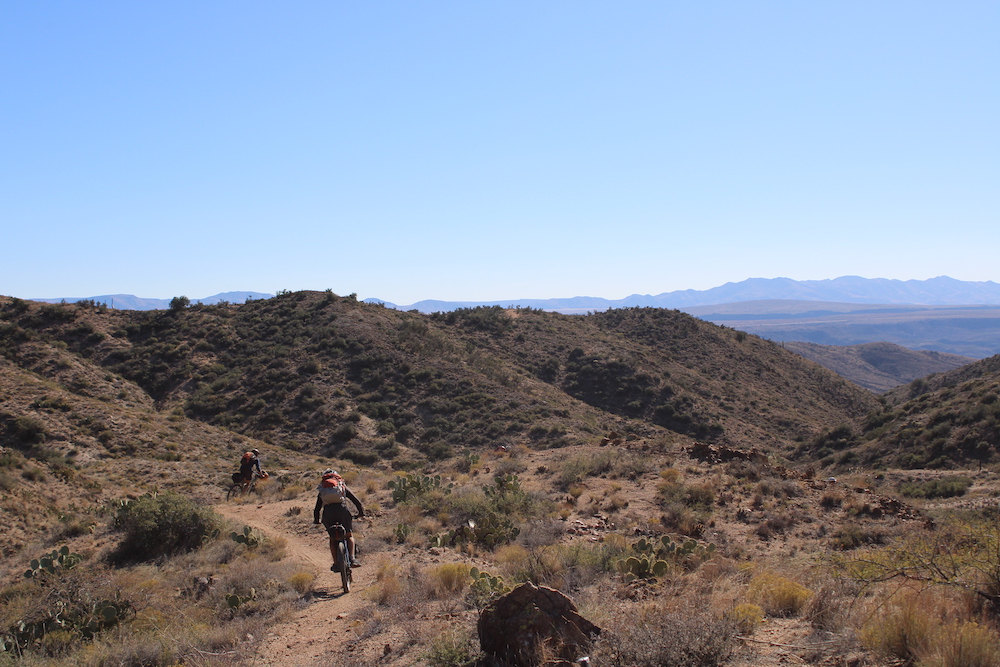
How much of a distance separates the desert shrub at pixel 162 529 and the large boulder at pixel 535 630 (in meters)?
7.31

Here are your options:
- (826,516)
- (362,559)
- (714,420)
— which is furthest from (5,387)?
(714,420)

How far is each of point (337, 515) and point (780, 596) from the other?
236 inches

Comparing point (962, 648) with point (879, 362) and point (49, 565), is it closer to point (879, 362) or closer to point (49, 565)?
point (49, 565)

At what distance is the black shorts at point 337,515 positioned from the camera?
27.3 feet

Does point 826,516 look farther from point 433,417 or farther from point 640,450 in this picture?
point 433,417

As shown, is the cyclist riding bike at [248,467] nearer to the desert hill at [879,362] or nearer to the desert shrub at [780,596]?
the desert shrub at [780,596]

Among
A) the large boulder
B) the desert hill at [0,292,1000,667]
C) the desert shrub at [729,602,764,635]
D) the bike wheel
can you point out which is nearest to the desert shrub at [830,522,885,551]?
the desert hill at [0,292,1000,667]

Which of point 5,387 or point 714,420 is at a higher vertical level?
point 5,387

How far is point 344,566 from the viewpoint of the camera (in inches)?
309

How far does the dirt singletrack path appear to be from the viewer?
5875mm

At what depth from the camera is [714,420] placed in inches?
1444

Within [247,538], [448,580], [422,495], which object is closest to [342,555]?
[448,580]

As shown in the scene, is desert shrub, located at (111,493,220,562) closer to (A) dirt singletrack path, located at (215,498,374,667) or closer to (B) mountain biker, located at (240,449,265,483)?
(A) dirt singletrack path, located at (215,498,374,667)

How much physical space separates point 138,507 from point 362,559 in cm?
451
